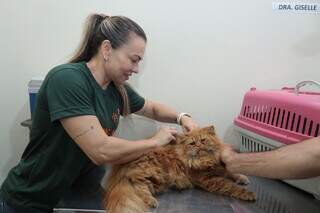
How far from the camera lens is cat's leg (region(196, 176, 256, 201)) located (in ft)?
3.31

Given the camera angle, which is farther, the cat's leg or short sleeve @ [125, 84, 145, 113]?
short sleeve @ [125, 84, 145, 113]

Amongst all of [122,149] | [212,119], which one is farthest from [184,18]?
[122,149]

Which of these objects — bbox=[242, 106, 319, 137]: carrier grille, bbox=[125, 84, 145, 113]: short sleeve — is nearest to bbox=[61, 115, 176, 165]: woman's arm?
bbox=[125, 84, 145, 113]: short sleeve

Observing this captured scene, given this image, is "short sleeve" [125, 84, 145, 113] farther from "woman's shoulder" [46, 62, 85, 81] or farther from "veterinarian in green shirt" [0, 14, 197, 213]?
"woman's shoulder" [46, 62, 85, 81]

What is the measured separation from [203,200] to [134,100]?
1.74 ft

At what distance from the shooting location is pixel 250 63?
4.97ft

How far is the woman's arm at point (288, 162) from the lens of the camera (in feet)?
2.84

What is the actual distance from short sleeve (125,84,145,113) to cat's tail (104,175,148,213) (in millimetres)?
451

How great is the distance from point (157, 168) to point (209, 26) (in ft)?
2.38

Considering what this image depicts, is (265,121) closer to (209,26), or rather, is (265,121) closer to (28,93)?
(209,26)

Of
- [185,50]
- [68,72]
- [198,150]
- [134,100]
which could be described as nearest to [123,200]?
[198,150]

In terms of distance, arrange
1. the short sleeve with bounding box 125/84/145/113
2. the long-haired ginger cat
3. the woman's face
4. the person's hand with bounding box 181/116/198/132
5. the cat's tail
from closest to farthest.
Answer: the cat's tail, the long-haired ginger cat, the woman's face, the person's hand with bounding box 181/116/198/132, the short sleeve with bounding box 125/84/145/113

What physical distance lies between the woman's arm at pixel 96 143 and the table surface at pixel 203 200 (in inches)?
5.1

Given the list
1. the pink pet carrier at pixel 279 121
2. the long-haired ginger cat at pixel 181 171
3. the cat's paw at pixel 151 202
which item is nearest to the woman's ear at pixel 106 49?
the long-haired ginger cat at pixel 181 171
